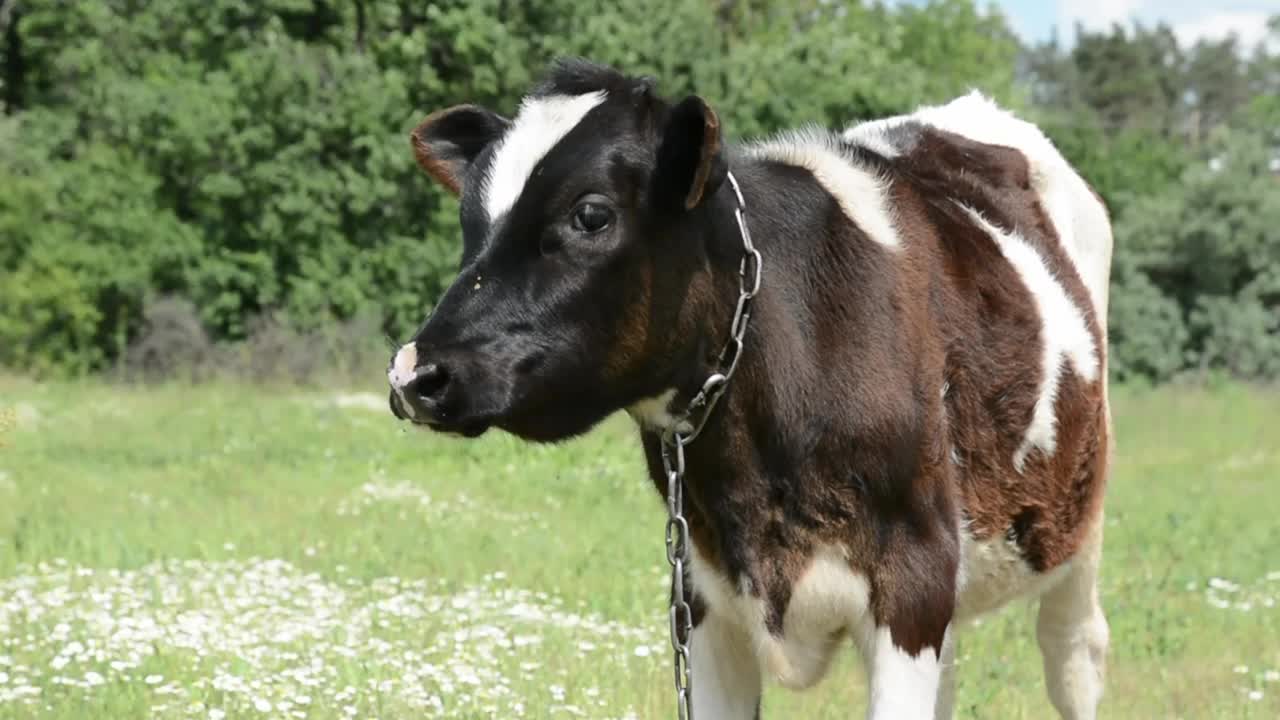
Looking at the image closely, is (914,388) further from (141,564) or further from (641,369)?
(141,564)

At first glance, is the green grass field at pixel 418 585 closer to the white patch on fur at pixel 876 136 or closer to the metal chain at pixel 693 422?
the metal chain at pixel 693 422

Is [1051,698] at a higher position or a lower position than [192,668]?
higher

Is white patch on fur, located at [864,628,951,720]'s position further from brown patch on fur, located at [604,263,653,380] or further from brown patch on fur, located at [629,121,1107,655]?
brown patch on fur, located at [604,263,653,380]

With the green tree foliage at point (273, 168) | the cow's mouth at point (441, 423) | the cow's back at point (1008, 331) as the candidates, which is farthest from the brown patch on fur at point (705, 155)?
the green tree foliage at point (273, 168)

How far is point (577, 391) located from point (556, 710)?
3505 mm

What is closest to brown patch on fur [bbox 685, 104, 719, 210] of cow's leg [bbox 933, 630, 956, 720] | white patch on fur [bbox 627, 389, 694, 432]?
white patch on fur [bbox 627, 389, 694, 432]

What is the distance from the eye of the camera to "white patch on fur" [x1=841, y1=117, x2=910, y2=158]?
601 cm

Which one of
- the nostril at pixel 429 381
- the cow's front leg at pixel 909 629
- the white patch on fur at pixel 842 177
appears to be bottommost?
the cow's front leg at pixel 909 629

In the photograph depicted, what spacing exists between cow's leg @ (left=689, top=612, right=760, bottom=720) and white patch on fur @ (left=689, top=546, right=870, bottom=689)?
13 cm

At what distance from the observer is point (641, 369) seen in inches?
173

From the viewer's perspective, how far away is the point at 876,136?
6254 millimetres

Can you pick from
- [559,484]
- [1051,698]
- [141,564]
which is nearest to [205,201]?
[559,484]

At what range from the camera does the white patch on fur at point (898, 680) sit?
4.86 metres

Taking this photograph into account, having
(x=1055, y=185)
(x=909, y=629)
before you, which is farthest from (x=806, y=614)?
(x=1055, y=185)
